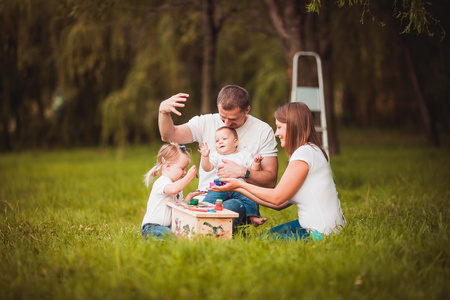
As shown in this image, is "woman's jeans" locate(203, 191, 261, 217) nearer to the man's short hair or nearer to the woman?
the woman

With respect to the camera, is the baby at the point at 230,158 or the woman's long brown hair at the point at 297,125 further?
the baby at the point at 230,158

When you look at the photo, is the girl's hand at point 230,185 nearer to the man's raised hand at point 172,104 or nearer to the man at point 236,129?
the man at point 236,129

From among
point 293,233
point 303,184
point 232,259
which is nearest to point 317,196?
point 303,184

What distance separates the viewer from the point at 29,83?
41.3 feet

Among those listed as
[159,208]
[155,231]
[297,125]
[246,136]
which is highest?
[297,125]

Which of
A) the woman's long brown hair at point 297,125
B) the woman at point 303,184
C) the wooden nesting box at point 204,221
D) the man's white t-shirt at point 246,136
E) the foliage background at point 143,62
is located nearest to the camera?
the wooden nesting box at point 204,221

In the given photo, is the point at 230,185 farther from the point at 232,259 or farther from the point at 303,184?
the point at 232,259

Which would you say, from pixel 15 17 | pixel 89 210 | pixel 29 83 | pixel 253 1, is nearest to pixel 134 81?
pixel 15 17

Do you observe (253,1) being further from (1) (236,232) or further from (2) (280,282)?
(2) (280,282)

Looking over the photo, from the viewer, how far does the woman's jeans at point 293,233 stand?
3.37 meters

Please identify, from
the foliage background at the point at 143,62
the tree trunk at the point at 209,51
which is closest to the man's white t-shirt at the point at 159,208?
the foliage background at the point at 143,62

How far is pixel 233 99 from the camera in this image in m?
3.95

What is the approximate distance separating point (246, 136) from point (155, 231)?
117 cm

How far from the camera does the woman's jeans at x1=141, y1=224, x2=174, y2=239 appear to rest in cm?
349
